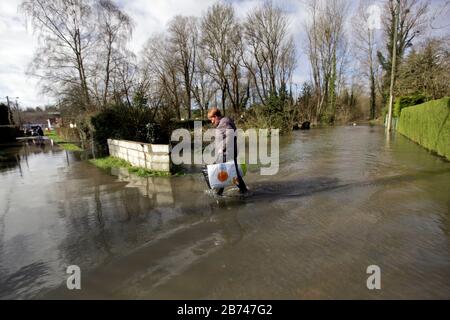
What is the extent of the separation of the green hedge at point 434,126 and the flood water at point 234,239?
9.04 feet

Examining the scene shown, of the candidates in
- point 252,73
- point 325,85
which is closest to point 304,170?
point 252,73

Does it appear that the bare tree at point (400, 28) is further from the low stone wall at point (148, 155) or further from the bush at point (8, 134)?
the bush at point (8, 134)

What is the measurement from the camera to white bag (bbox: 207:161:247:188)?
16.8 feet

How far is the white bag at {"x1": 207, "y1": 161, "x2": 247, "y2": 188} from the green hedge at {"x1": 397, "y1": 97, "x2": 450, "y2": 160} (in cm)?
736

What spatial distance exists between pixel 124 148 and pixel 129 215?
546 cm

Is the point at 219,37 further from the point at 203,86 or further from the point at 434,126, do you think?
the point at 434,126

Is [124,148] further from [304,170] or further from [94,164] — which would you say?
[304,170]

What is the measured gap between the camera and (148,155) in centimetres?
807

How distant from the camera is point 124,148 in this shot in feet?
32.1

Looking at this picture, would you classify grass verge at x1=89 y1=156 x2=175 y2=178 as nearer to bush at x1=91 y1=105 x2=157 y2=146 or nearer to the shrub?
bush at x1=91 y1=105 x2=157 y2=146

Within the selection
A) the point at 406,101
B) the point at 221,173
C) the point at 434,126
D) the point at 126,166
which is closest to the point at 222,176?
the point at 221,173

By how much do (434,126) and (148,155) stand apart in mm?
9975

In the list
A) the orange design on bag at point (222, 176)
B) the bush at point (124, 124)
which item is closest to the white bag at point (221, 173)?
the orange design on bag at point (222, 176)
